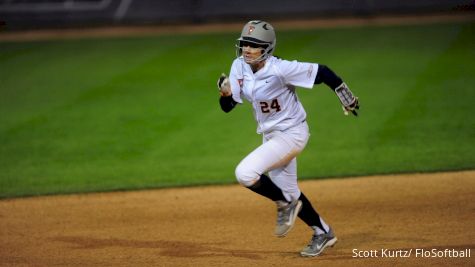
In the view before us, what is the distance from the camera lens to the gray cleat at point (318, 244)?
7.26 m

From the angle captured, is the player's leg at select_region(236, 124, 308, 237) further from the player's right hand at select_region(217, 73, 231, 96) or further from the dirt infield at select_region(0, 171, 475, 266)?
the player's right hand at select_region(217, 73, 231, 96)

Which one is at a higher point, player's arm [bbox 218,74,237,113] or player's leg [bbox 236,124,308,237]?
player's arm [bbox 218,74,237,113]

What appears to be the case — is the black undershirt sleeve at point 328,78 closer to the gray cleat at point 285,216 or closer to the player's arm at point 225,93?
the player's arm at point 225,93

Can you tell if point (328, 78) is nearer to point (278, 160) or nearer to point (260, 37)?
point (260, 37)

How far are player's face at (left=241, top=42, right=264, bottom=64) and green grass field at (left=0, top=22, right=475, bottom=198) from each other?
3.43m

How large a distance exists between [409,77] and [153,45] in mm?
6000

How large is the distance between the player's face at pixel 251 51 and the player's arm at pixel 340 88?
525 mm

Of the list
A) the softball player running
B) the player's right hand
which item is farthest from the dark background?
the player's right hand

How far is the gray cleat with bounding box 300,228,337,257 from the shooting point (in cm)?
726

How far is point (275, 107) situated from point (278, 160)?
449 millimetres

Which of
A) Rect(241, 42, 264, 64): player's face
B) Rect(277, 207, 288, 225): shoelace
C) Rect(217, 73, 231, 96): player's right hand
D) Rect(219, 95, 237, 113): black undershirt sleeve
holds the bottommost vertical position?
Rect(277, 207, 288, 225): shoelace

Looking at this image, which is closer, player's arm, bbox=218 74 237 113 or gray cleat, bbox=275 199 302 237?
player's arm, bbox=218 74 237 113

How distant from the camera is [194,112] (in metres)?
12.9

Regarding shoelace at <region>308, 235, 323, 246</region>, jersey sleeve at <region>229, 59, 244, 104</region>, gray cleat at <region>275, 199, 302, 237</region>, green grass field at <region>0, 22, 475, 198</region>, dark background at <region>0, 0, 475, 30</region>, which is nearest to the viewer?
gray cleat at <region>275, 199, 302, 237</region>
